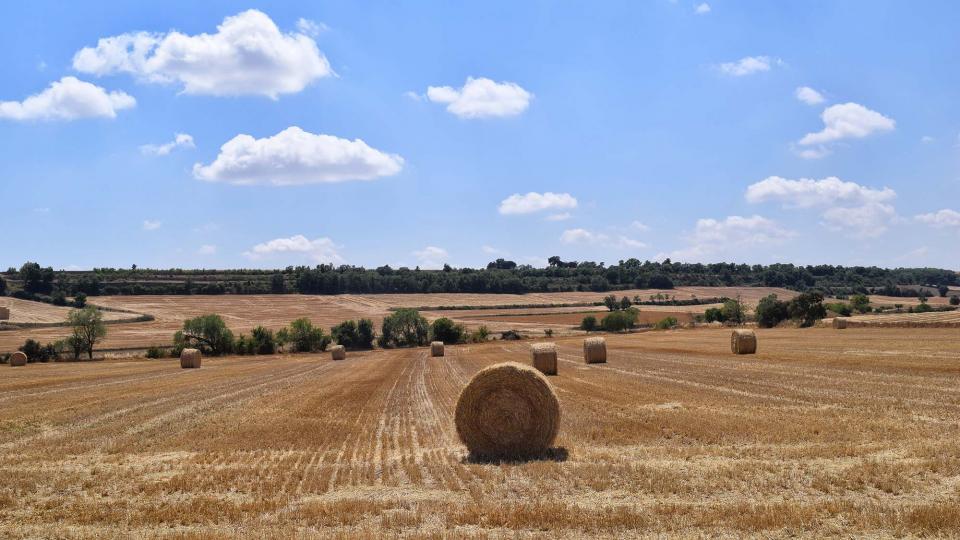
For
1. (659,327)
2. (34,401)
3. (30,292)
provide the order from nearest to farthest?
1. (34,401)
2. (659,327)
3. (30,292)

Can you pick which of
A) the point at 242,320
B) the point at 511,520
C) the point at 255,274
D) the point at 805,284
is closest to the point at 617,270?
the point at 805,284

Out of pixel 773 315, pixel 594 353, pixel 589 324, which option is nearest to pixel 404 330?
pixel 589 324

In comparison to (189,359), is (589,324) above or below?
above

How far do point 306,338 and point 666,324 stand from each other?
39.9 m

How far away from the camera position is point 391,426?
17516 millimetres

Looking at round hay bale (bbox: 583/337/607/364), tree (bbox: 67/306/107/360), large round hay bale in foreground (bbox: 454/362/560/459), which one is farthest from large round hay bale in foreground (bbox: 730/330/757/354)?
tree (bbox: 67/306/107/360)

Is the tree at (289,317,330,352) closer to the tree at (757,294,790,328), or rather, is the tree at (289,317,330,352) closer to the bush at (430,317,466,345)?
the bush at (430,317,466,345)

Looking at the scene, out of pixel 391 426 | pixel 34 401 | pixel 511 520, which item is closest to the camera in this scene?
pixel 511 520

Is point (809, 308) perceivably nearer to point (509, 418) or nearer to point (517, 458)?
point (509, 418)

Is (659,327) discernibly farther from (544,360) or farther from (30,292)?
(30,292)

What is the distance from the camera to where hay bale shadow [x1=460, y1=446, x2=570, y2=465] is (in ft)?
42.1

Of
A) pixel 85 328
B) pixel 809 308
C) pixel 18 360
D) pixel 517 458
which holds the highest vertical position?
pixel 809 308

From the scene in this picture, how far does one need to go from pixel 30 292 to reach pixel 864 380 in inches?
4827

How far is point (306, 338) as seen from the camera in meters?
73.2
